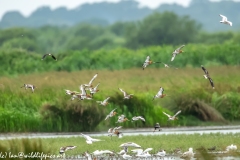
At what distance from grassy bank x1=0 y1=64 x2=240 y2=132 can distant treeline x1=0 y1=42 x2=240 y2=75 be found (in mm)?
6425

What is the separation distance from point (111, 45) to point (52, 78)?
41.4 meters

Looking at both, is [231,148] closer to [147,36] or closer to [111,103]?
[111,103]

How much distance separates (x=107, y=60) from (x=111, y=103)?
53.0ft

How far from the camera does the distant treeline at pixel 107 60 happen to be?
39125mm

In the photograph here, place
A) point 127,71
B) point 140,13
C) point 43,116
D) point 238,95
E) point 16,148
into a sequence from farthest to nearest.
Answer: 1. point 140,13
2. point 127,71
3. point 238,95
4. point 43,116
5. point 16,148

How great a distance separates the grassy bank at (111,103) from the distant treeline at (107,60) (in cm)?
643

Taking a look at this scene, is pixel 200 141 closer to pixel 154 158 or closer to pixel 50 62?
pixel 154 158

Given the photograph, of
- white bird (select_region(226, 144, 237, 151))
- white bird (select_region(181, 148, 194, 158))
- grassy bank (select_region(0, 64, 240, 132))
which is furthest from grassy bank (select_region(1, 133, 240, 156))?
grassy bank (select_region(0, 64, 240, 132))

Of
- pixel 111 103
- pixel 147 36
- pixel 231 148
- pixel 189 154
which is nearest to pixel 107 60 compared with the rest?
pixel 111 103

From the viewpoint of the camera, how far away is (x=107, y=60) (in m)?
41.3

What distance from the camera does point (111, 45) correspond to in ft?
238

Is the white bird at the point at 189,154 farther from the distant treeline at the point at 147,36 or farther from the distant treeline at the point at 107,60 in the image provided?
the distant treeline at the point at 147,36

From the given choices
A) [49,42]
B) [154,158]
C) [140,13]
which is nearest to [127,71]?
[154,158]

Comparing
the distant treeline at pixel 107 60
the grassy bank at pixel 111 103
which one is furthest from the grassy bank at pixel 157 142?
the distant treeline at pixel 107 60
